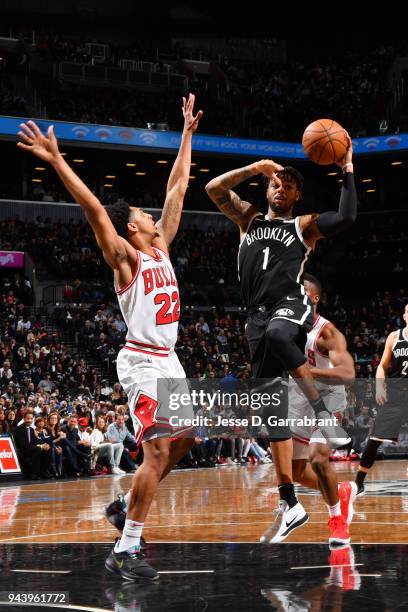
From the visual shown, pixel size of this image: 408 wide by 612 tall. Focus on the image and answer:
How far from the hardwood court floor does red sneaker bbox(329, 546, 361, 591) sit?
80cm

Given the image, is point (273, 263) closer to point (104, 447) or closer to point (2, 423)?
point (2, 423)

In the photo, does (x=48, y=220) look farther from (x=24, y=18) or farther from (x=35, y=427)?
(x=35, y=427)

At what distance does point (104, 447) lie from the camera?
17438 millimetres

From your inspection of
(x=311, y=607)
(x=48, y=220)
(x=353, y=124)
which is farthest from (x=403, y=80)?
(x=311, y=607)

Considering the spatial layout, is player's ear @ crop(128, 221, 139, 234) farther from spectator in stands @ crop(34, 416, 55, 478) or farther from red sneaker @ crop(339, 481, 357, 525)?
spectator in stands @ crop(34, 416, 55, 478)

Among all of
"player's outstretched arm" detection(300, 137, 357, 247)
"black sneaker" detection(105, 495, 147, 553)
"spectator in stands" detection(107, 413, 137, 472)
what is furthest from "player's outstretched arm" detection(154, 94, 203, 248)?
"spectator in stands" detection(107, 413, 137, 472)

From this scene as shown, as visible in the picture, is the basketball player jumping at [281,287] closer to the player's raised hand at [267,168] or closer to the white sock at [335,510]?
the player's raised hand at [267,168]

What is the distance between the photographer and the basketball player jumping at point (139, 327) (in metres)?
5.48

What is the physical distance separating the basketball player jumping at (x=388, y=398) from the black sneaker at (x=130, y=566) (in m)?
4.57

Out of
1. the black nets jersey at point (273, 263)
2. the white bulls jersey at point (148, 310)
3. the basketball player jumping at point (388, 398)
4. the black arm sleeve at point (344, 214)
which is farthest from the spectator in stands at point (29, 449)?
the black arm sleeve at point (344, 214)

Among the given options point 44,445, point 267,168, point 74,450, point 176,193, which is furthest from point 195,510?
point 74,450

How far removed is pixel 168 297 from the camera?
19.5ft

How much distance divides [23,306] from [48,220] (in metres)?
7.61

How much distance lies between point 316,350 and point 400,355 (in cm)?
350
